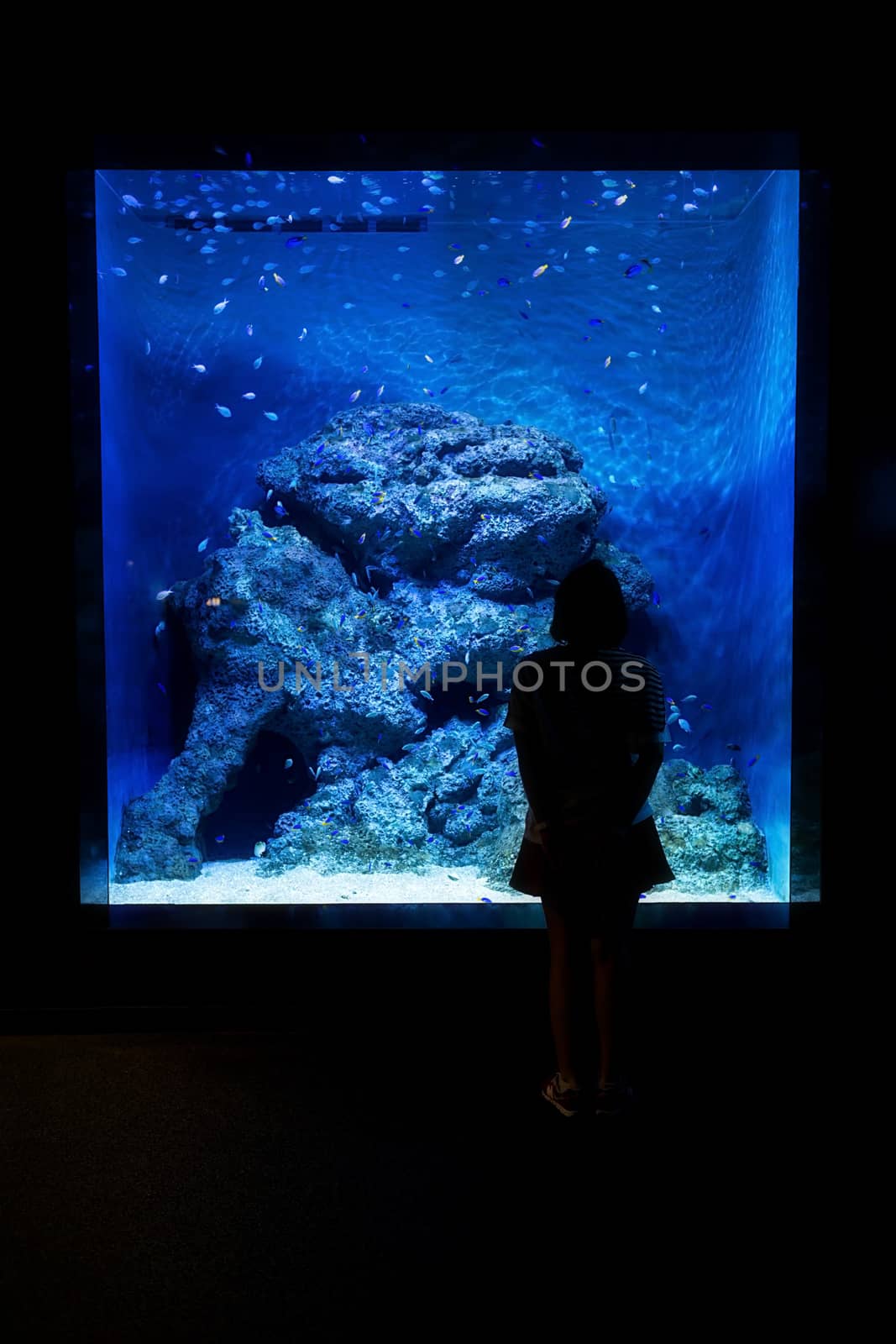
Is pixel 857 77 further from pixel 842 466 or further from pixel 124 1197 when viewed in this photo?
pixel 124 1197

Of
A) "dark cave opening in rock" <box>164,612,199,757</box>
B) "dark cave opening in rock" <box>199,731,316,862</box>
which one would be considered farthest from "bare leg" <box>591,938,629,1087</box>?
"dark cave opening in rock" <box>164,612,199,757</box>

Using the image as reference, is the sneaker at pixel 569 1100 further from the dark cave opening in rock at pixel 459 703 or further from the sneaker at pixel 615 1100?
the dark cave opening in rock at pixel 459 703

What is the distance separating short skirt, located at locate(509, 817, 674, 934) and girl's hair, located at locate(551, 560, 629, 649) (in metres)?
0.63

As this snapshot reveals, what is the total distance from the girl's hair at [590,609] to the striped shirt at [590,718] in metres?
0.06

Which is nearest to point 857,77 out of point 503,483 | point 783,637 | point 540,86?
point 540,86

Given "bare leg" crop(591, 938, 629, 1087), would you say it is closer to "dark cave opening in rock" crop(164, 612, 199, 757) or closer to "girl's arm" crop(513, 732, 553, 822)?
"girl's arm" crop(513, 732, 553, 822)

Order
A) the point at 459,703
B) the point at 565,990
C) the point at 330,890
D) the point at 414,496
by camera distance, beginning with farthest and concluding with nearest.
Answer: the point at 459,703 → the point at 414,496 → the point at 330,890 → the point at 565,990

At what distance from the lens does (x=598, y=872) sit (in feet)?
8.65

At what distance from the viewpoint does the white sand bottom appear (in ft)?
14.7

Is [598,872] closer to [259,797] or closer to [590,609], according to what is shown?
[590,609]

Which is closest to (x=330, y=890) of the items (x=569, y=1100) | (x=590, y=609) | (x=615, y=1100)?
(x=569, y=1100)

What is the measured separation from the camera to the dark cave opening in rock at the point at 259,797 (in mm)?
6055

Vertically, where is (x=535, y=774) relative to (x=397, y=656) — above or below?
below

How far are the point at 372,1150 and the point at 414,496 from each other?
14.1 feet
